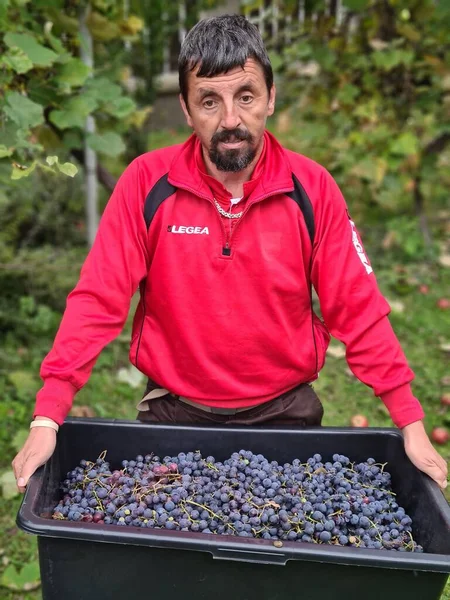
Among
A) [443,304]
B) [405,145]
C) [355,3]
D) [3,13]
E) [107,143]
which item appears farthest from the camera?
[405,145]

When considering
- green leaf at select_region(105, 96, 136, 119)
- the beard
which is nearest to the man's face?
the beard

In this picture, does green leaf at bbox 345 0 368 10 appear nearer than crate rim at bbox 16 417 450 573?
No

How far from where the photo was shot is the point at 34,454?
158cm

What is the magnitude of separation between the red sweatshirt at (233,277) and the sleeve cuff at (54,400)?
38mm

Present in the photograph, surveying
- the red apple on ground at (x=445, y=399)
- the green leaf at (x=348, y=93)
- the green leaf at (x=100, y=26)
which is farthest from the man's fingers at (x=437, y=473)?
the green leaf at (x=348, y=93)

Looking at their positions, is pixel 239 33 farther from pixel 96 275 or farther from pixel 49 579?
pixel 49 579

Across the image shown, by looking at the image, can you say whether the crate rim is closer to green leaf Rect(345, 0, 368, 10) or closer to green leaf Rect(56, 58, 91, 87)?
green leaf Rect(56, 58, 91, 87)

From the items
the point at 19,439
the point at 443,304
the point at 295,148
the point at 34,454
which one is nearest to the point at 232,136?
the point at 34,454

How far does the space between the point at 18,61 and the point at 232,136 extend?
1.02 metres

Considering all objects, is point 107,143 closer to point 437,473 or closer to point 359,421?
point 359,421

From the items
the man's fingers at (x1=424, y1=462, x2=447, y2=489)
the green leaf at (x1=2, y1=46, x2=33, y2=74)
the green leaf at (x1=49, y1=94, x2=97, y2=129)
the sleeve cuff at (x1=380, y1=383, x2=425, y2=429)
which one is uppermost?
the green leaf at (x1=2, y1=46, x2=33, y2=74)

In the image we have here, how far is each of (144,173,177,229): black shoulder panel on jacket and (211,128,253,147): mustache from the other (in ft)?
0.64

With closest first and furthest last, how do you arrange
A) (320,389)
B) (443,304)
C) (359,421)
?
(359,421) → (320,389) → (443,304)

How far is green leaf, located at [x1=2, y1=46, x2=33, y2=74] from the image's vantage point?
2.29 meters
